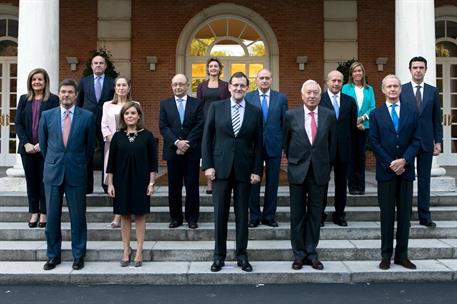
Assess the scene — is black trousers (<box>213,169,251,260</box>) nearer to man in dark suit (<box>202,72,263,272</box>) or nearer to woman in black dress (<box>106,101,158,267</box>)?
man in dark suit (<box>202,72,263,272</box>)

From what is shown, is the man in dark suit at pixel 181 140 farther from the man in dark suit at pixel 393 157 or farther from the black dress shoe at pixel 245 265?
the man in dark suit at pixel 393 157

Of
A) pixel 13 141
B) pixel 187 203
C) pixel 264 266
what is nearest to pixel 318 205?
pixel 264 266

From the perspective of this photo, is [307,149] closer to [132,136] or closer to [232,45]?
[132,136]

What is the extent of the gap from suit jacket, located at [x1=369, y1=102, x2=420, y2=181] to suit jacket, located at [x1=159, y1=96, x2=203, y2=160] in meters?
2.15

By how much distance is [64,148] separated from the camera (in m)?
5.59

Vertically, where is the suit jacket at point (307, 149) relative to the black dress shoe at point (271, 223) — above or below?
above

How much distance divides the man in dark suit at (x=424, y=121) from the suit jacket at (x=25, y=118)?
442 centimetres

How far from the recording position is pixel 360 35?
44.9ft

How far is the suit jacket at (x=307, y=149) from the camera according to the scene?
215 inches

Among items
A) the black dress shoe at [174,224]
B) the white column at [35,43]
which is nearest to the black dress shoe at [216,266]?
the black dress shoe at [174,224]

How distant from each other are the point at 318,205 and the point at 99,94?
135 inches

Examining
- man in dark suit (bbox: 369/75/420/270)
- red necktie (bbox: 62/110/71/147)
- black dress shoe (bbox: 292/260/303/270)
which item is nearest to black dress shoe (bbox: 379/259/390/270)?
man in dark suit (bbox: 369/75/420/270)

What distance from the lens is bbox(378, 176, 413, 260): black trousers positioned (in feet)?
18.2

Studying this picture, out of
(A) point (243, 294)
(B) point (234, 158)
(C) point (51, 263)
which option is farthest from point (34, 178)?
(A) point (243, 294)
